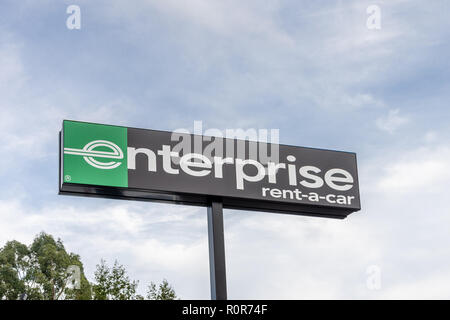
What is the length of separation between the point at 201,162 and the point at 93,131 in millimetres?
2055

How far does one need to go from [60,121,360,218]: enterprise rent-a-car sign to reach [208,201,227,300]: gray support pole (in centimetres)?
26

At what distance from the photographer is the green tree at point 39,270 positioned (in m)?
49.3

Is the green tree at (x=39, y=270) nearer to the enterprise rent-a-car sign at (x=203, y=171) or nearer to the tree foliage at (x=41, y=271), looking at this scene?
the tree foliage at (x=41, y=271)

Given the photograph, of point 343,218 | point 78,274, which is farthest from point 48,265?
point 343,218

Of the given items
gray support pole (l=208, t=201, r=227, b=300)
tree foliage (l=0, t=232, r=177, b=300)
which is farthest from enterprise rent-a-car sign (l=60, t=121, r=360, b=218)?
tree foliage (l=0, t=232, r=177, b=300)

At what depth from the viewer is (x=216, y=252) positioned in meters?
12.1

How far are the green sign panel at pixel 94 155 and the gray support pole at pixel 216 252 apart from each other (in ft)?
5.59

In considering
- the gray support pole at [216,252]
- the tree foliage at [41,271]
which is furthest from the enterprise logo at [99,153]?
the tree foliage at [41,271]

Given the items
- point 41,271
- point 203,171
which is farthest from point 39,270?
point 203,171

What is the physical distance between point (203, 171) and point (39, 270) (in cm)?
4166

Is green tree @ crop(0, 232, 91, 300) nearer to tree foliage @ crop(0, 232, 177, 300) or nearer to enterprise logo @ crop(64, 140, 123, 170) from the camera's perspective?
tree foliage @ crop(0, 232, 177, 300)

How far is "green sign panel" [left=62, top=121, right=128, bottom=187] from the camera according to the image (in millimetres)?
11797

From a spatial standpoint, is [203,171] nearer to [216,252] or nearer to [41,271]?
[216,252]
